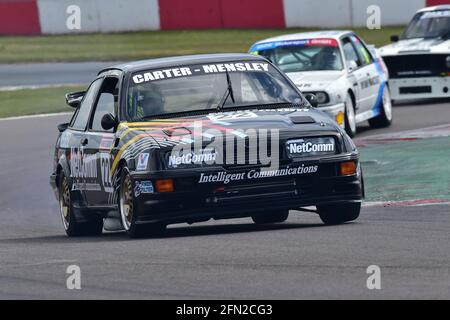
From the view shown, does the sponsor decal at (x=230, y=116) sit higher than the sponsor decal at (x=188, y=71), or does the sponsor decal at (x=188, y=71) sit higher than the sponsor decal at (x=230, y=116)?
the sponsor decal at (x=188, y=71)

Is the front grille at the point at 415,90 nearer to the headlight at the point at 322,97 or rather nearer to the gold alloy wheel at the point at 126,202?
the headlight at the point at 322,97

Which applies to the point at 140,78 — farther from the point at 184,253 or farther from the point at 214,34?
the point at 214,34

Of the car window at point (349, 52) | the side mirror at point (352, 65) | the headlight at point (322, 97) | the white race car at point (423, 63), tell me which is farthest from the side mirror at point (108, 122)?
the white race car at point (423, 63)

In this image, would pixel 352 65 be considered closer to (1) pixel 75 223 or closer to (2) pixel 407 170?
(2) pixel 407 170

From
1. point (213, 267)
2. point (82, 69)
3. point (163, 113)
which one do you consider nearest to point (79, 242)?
point (163, 113)

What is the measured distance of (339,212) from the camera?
10695 millimetres

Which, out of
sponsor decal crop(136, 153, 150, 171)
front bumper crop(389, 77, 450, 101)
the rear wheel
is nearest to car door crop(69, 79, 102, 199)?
sponsor decal crop(136, 153, 150, 171)

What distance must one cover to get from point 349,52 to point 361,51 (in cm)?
53

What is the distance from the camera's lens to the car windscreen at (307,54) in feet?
62.3

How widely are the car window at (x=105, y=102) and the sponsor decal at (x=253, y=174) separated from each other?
67.6 inches

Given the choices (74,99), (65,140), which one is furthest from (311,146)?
(74,99)

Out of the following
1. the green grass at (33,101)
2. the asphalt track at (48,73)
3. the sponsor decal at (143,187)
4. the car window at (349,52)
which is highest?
the sponsor decal at (143,187)

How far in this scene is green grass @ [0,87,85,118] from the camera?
24.4 meters

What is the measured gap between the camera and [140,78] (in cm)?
1124
